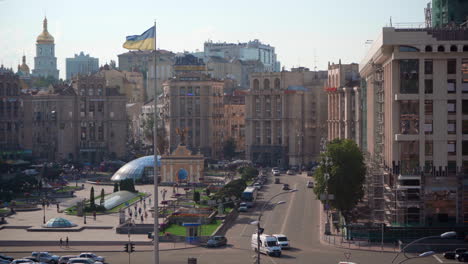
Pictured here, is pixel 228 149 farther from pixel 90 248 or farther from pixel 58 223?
pixel 90 248

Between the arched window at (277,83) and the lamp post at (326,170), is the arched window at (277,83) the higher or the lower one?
the higher one

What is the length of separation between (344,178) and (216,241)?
1355 centimetres

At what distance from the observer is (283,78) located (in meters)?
158

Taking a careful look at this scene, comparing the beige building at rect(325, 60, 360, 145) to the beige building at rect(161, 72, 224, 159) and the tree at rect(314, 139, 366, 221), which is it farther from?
the tree at rect(314, 139, 366, 221)

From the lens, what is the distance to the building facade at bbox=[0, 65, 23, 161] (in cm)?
16100

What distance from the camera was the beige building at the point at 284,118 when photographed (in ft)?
515

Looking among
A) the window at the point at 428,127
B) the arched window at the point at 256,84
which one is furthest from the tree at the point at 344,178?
the arched window at the point at 256,84

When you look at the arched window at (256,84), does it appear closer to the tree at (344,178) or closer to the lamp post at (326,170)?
the tree at (344,178)

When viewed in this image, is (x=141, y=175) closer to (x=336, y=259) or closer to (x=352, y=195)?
(x=352, y=195)

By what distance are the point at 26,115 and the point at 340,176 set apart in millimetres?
97829

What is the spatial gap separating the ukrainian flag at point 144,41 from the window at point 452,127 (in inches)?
1203

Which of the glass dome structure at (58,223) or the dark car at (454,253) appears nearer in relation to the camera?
the dark car at (454,253)

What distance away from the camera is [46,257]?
65750mm

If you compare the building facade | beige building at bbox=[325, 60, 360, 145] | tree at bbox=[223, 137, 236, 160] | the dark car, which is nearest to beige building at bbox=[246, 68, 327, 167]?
tree at bbox=[223, 137, 236, 160]
